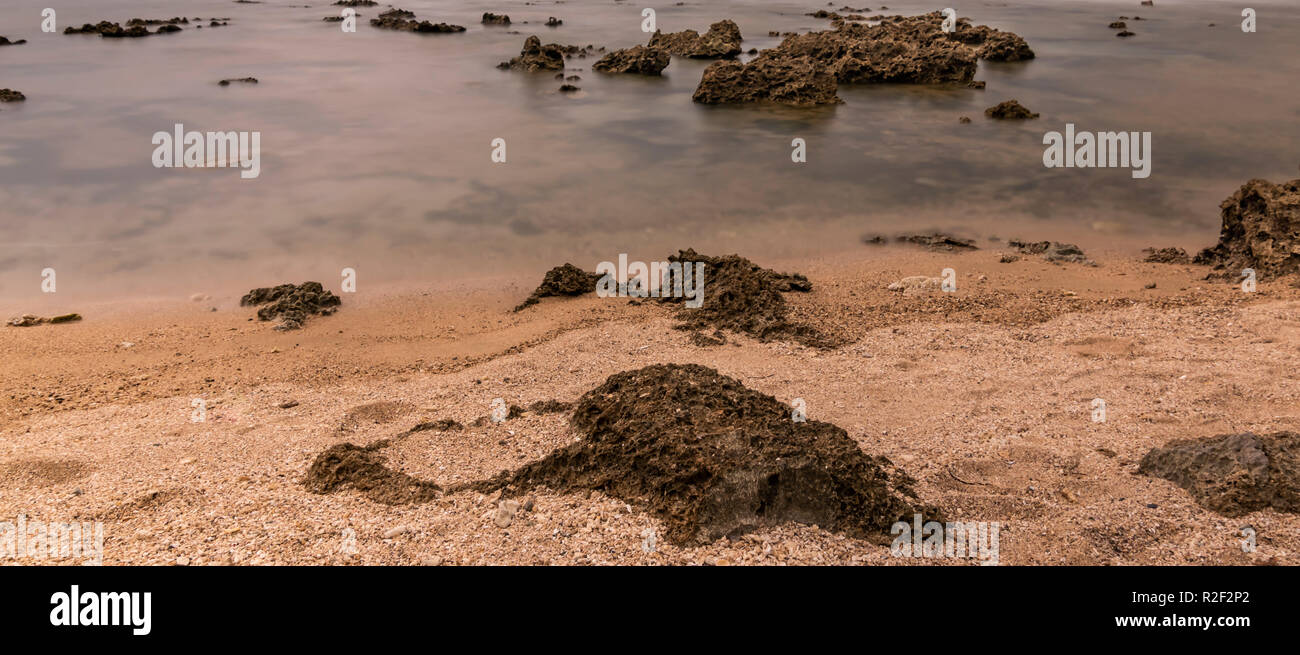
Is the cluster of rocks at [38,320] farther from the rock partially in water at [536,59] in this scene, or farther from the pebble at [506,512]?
the rock partially in water at [536,59]

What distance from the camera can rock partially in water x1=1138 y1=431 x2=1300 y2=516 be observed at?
13.8 feet

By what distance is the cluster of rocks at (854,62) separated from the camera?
21.8 meters

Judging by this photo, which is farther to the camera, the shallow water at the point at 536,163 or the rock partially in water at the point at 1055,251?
the shallow water at the point at 536,163

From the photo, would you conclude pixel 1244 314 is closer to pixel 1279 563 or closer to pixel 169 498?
pixel 1279 563

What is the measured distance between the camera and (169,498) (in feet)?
15.6

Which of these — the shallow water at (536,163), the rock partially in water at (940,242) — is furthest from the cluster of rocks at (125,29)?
the rock partially in water at (940,242)

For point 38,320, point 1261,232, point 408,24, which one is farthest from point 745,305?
point 408,24

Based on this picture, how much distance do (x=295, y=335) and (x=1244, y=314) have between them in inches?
400

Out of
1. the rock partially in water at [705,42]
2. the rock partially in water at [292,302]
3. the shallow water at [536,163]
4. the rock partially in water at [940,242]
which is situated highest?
the rock partially in water at [705,42]

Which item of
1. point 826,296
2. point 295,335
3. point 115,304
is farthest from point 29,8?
point 826,296

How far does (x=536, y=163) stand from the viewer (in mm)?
16547

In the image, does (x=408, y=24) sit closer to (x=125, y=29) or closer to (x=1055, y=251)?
(x=125, y=29)

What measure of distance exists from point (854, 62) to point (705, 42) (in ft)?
23.2

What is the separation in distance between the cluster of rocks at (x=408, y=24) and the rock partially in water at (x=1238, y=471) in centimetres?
3596
